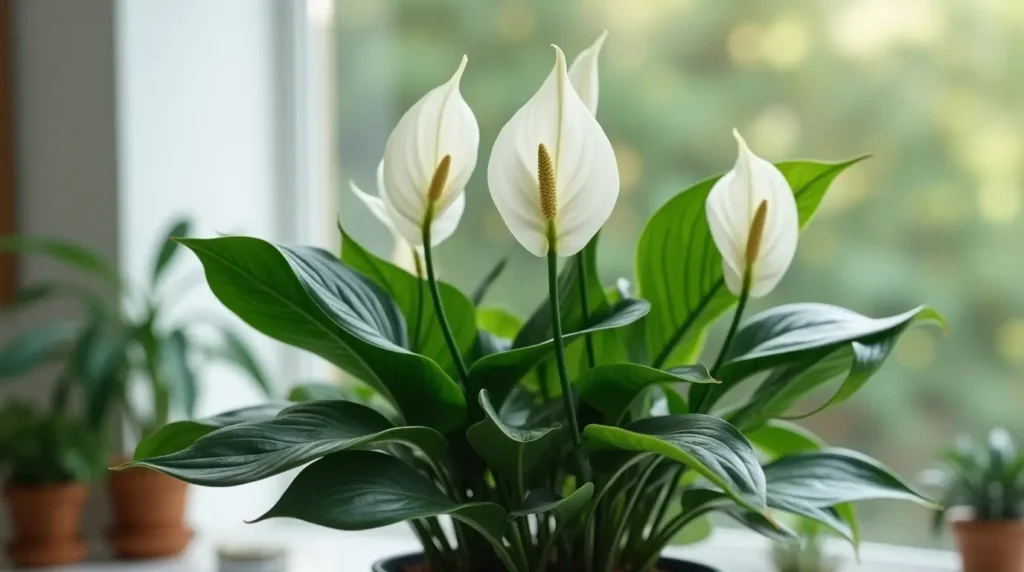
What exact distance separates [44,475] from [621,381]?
99 cm

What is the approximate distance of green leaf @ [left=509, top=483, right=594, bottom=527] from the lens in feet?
2.39

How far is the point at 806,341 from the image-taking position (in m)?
0.83

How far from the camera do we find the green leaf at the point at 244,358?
1505 millimetres

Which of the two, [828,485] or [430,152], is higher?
[430,152]

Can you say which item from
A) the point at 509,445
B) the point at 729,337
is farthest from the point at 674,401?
the point at 509,445

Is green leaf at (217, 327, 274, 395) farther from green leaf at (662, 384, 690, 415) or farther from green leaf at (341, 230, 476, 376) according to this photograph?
green leaf at (662, 384, 690, 415)

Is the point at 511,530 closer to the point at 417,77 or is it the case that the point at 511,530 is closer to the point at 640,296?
the point at 640,296

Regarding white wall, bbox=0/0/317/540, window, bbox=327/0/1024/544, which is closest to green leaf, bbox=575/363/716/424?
window, bbox=327/0/1024/544

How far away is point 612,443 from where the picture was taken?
2.43ft

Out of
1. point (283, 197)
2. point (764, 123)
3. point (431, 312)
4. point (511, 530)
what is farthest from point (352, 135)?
point (511, 530)

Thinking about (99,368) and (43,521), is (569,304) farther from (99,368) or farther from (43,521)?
(43,521)

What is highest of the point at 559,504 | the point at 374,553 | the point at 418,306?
the point at 418,306

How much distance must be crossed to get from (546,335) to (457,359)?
11 cm

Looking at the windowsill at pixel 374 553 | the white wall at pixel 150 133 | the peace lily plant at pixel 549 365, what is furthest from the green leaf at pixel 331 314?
the white wall at pixel 150 133
